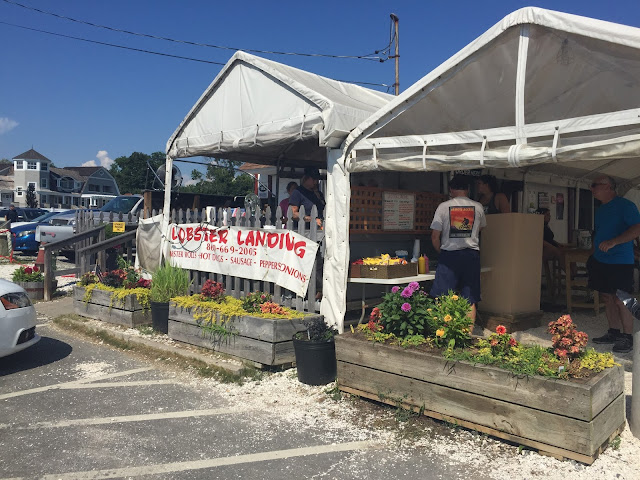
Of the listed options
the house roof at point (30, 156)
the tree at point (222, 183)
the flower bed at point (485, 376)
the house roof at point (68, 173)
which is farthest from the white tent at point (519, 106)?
the house roof at point (68, 173)

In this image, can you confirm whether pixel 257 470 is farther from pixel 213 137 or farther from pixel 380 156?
pixel 213 137

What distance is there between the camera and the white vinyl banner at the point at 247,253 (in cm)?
639

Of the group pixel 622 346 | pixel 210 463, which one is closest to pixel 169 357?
pixel 210 463

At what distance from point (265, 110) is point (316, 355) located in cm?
358

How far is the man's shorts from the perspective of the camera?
575 cm

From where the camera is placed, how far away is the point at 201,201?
1211 centimetres

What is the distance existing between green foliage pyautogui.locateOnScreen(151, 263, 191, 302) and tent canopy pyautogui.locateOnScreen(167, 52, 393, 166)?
6.64 feet

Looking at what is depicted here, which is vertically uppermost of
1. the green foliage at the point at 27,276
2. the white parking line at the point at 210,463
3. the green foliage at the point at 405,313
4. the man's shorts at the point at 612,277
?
the man's shorts at the point at 612,277

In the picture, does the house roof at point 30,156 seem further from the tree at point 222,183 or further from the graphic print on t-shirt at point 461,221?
the graphic print on t-shirt at point 461,221

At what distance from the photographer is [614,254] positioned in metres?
5.78

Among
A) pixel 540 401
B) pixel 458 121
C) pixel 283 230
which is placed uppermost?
pixel 458 121

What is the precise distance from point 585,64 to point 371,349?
3.07 m

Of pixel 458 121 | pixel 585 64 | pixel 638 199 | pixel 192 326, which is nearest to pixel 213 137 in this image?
pixel 192 326

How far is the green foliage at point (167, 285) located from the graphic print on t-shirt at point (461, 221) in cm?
395
